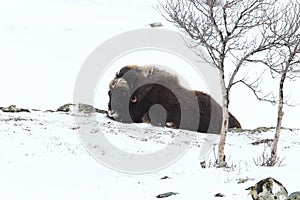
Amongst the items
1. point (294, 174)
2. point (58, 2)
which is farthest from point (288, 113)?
point (58, 2)

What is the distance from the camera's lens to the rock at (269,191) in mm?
7926

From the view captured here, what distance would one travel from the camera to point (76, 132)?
19812 mm

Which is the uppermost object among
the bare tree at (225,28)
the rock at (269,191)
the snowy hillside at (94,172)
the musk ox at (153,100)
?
the bare tree at (225,28)

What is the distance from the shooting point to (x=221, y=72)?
45.3ft

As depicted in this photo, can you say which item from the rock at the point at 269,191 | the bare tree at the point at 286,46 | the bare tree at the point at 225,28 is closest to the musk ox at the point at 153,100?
the bare tree at the point at 225,28

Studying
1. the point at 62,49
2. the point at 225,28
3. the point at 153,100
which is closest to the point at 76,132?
the point at 153,100

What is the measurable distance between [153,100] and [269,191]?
63.2ft

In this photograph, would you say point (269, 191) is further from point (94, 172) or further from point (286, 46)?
point (286, 46)

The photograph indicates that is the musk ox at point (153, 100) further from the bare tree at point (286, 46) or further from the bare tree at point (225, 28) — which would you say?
the bare tree at point (286, 46)

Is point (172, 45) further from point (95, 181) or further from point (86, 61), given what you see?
point (95, 181)

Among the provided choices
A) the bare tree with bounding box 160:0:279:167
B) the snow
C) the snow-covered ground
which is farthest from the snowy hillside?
the snow-covered ground

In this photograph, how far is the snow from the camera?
9617 mm

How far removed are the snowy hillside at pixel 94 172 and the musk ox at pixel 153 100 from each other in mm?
6221

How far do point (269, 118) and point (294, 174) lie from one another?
19.1m
